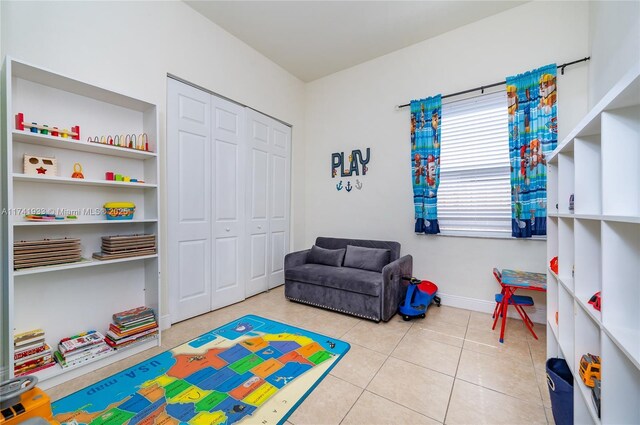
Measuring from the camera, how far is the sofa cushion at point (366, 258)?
3100 mm

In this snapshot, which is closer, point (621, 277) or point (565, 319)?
point (621, 277)

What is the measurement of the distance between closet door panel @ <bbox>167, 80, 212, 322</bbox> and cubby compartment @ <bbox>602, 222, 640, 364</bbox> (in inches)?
119

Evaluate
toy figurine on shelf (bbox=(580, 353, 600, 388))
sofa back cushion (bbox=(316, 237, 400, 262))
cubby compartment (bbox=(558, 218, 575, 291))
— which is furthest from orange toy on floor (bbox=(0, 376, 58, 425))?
sofa back cushion (bbox=(316, 237, 400, 262))

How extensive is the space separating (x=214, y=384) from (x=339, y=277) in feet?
5.06

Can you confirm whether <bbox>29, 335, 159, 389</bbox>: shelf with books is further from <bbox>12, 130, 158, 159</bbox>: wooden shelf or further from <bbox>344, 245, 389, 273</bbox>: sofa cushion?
<bbox>344, 245, 389, 273</bbox>: sofa cushion

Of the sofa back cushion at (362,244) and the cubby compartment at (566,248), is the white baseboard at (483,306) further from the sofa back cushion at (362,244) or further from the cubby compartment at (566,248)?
the cubby compartment at (566,248)

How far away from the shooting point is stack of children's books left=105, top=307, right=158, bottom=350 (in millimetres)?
2018

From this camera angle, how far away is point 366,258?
10.5 ft

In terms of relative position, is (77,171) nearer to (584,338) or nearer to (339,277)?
(339,277)

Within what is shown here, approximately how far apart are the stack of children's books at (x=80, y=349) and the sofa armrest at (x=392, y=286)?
2.34 metres

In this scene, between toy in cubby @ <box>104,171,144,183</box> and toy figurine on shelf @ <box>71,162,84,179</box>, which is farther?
toy in cubby @ <box>104,171,144,183</box>

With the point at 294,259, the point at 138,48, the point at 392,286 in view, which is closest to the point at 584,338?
the point at 392,286

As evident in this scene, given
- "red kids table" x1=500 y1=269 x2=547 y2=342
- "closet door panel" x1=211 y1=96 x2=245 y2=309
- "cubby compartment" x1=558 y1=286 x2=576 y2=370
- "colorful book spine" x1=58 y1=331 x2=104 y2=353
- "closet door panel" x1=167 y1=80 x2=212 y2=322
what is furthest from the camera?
"closet door panel" x1=211 y1=96 x2=245 y2=309

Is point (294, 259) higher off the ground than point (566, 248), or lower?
lower
